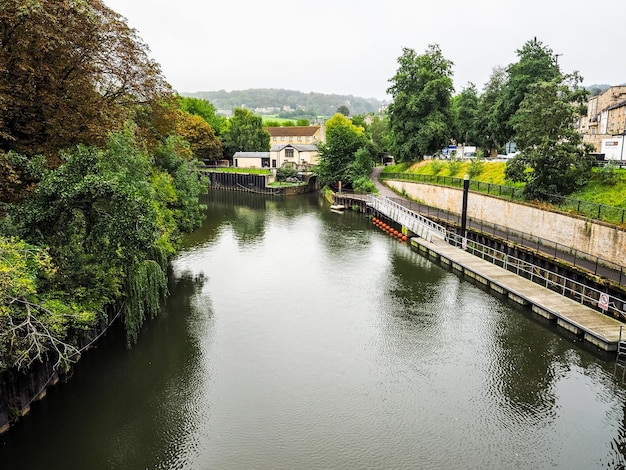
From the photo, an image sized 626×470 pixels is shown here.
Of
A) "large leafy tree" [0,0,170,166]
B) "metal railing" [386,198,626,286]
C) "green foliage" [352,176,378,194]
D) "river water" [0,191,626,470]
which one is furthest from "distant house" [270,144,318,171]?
"large leafy tree" [0,0,170,166]

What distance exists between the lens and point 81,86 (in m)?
17.2

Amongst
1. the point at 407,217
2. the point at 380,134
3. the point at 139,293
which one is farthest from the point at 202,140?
the point at 139,293

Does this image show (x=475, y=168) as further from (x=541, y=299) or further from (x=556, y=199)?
(x=541, y=299)

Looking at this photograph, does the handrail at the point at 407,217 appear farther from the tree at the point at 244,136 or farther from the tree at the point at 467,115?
the tree at the point at 244,136

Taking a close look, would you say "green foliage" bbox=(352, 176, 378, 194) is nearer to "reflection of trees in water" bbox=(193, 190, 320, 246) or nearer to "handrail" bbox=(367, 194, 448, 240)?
"handrail" bbox=(367, 194, 448, 240)

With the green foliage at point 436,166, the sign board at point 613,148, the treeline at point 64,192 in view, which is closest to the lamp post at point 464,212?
the sign board at point 613,148

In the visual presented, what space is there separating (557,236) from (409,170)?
30456 millimetres

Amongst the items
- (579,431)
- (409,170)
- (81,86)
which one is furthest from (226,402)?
(409,170)

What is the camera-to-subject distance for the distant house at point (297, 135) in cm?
9575

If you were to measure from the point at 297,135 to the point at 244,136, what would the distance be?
464 inches

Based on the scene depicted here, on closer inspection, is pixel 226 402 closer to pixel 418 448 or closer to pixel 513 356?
pixel 418 448

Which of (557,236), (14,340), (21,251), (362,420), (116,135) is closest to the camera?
(14,340)

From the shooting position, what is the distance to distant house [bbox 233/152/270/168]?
278 feet

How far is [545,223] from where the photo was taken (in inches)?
Answer: 1144
